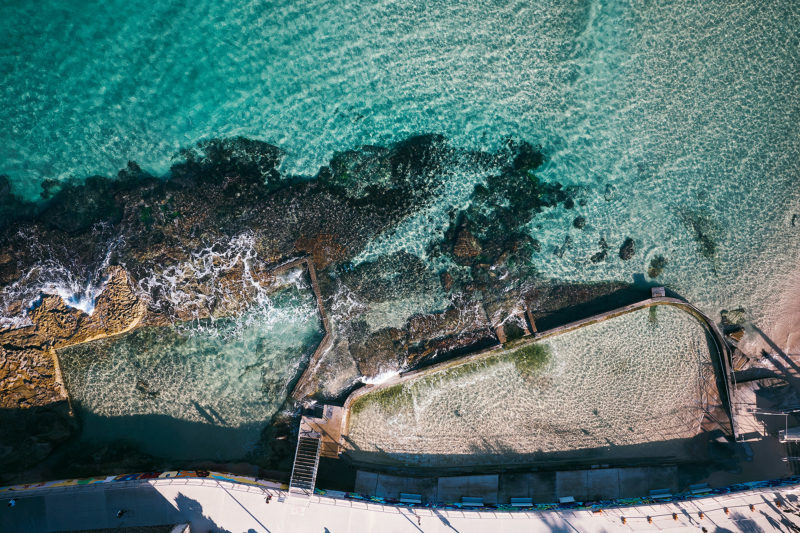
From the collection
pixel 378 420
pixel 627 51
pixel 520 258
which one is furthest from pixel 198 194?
pixel 627 51

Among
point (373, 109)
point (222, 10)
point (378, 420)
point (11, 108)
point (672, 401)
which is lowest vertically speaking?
point (378, 420)

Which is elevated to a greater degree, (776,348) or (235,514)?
(776,348)

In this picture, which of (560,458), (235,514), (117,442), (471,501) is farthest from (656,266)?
(117,442)

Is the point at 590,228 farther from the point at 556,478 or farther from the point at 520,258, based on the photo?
the point at 556,478

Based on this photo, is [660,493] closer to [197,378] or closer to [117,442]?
[197,378]

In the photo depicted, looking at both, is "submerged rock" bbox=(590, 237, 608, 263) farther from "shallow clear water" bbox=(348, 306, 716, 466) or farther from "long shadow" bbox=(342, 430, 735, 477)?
"long shadow" bbox=(342, 430, 735, 477)

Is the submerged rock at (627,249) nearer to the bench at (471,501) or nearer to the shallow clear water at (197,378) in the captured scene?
the bench at (471,501)
